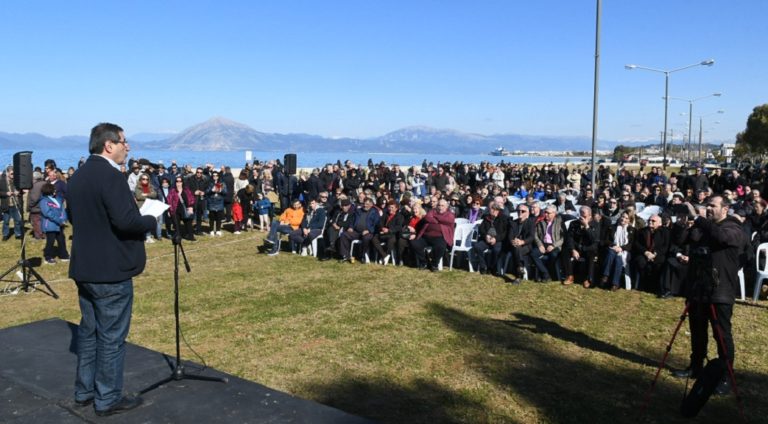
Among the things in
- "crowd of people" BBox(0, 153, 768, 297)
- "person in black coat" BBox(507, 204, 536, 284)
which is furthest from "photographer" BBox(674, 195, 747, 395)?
"person in black coat" BBox(507, 204, 536, 284)

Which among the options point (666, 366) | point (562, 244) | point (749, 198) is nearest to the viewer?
point (666, 366)

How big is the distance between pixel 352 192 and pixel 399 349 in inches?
460

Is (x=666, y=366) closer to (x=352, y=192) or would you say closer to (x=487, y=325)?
(x=487, y=325)

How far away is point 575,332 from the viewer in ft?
20.5

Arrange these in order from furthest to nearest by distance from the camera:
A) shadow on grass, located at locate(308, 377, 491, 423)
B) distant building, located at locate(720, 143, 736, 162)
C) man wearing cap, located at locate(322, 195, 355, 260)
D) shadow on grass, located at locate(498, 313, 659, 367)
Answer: distant building, located at locate(720, 143, 736, 162) → man wearing cap, located at locate(322, 195, 355, 260) → shadow on grass, located at locate(498, 313, 659, 367) → shadow on grass, located at locate(308, 377, 491, 423)

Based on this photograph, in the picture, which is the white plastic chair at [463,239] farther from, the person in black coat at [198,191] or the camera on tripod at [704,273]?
the person in black coat at [198,191]

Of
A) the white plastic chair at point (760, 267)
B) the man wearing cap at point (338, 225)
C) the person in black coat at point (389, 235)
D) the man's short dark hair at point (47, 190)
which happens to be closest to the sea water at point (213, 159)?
the man's short dark hair at point (47, 190)

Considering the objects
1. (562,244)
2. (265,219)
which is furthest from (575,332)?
(265,219)

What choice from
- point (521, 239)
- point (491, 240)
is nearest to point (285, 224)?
point (491, 240)

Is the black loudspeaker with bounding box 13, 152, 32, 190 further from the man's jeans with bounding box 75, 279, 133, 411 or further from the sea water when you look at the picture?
the man's jeans with bounding box 75, 279, 133, 411

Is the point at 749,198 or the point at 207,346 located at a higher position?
the point at 749,198

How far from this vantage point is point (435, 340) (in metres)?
5.93

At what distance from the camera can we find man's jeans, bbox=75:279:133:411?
323cm

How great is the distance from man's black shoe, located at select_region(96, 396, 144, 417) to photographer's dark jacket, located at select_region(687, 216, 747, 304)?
4.35 m
